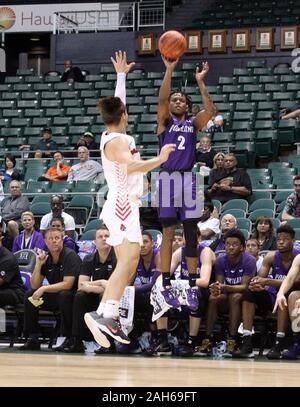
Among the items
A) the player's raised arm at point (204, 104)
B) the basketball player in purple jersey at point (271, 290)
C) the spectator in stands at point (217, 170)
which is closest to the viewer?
the player's raised arm at point (204, 104)

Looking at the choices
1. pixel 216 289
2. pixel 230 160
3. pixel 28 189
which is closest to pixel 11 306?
pixel 216 289

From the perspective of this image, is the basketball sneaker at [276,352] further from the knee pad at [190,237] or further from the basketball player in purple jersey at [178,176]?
the knee pad at [190,237]

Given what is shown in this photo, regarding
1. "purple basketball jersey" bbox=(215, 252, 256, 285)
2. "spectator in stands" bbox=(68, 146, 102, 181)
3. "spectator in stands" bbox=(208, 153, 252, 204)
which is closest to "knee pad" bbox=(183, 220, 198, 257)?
"purple basketball jersey" bbox=(215, 252, 256, 285)

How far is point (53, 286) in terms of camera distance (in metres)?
10.4

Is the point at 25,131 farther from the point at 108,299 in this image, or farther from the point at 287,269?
the point at 108,299

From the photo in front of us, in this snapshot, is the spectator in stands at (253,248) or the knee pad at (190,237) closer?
the knee pad at (190,237)

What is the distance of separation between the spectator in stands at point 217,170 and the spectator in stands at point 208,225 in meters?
1.68

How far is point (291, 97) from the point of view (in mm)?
20250

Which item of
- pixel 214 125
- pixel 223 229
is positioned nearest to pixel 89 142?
pixel 214 125

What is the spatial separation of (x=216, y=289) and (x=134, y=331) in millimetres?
1033

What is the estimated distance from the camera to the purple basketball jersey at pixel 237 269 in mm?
10125

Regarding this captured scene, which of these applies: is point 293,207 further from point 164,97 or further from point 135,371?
point 135,371

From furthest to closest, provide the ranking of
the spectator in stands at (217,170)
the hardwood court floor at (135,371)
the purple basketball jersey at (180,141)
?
the spectator in stands at (217,170), the purple basketball jersey at (180,141), the hardwood court floor at (135,371)

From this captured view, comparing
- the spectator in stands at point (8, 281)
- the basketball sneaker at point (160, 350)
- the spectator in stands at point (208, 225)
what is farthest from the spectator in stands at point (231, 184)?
the basketball sneaker at point (160, 350)
